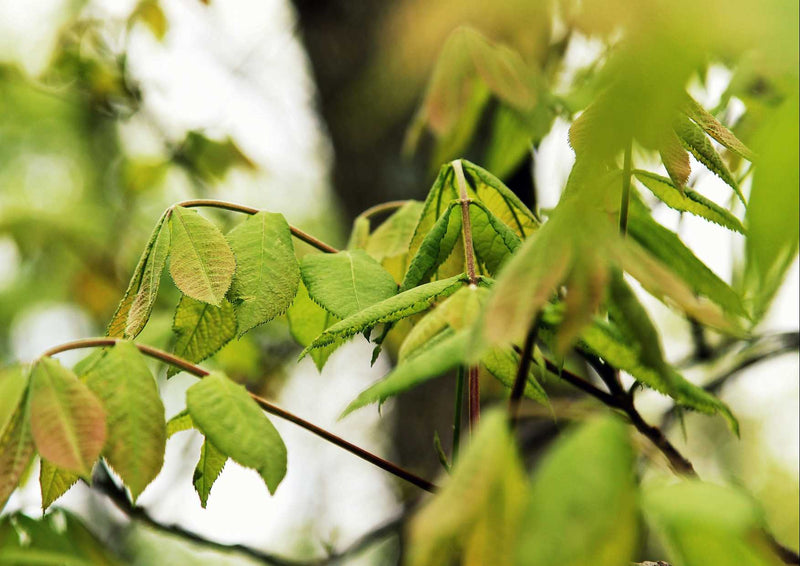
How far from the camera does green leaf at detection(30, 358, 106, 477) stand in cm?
44

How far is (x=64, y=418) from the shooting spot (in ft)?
A: 1.50

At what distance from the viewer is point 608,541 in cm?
29

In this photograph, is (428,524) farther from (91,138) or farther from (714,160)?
(91,138)

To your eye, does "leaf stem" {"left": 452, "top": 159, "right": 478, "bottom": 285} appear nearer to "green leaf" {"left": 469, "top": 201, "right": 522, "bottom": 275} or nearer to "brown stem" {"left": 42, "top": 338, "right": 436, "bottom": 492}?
"green leaf" {"left": 469, "top": 201, "right": 522, "bottom": 275}

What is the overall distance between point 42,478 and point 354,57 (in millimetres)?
1525

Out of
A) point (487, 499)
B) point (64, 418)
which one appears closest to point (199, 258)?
point (64, 418)

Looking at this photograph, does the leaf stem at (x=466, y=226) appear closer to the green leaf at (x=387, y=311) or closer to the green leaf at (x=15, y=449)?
the green leaf at (x=387, y=311)

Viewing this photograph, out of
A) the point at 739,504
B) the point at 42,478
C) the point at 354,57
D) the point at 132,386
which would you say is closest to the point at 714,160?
the point at 739,504

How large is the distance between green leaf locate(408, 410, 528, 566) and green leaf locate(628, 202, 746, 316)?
0.87ft

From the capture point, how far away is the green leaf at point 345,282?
56 centimetres

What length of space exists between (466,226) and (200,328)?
0.24 m

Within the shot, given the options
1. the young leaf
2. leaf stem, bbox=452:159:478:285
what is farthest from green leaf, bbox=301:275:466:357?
the young leaf

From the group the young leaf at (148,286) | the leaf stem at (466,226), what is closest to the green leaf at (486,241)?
the leaf stem at (466,226)

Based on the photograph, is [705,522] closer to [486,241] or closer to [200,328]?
[486,241]
